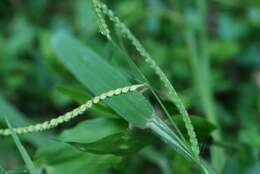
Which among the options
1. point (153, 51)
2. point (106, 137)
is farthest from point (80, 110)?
point (153, 51)

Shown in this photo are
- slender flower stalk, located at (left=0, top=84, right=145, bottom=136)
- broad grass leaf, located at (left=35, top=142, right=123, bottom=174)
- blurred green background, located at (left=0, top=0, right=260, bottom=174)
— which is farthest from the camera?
blurred green background, located at (left=0, top=0, right=260, bottom=174)

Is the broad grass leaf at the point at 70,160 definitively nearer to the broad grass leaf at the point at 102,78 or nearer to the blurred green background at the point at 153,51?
the broad grass leaf at the point at 102,78

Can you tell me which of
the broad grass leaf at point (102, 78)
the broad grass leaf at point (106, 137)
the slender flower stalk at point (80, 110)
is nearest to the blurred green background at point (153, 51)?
the broad grass leaf at point (102, 78)

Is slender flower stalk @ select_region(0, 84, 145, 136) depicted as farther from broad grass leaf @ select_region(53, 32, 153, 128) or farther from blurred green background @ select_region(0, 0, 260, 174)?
blurred green background @ select_region(0, 0, 260, 174)

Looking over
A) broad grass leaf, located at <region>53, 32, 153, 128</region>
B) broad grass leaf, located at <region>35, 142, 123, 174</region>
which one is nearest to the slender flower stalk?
broad grass leaf, located at <region>53, 32, 153, 128</region>

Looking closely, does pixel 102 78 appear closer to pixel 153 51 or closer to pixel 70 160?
pixel 70 160

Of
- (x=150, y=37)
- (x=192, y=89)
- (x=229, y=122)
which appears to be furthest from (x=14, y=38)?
(x=229, y=122)
